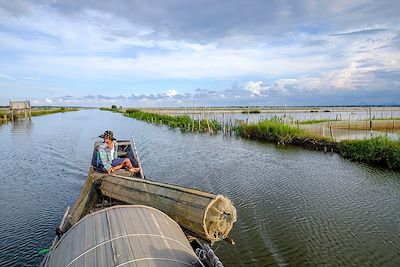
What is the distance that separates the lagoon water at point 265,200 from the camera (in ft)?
23.4

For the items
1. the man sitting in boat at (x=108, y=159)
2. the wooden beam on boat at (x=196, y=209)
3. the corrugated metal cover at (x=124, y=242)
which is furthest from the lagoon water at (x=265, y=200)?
the corrugated metal cover at (x=124, y=242)

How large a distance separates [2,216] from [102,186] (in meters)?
3.42

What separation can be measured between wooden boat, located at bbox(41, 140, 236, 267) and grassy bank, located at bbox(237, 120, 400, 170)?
1256cm

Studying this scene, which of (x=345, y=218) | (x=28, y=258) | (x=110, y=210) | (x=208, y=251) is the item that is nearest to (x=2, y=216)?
(x=28, y=258)

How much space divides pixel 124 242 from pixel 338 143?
17324 mm

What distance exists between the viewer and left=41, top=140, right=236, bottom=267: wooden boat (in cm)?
363

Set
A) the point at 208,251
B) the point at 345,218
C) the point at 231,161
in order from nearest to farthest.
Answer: the point at 208,251, the point at 345,218, the point at 231,161

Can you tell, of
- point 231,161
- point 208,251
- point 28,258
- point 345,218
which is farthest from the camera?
point 231,161

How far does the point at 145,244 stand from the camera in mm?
3828

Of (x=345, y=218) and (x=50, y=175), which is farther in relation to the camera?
(x=50, y=175)

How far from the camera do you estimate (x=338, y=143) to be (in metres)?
18.8

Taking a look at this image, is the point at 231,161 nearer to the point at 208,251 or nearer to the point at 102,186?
the point at 102,186

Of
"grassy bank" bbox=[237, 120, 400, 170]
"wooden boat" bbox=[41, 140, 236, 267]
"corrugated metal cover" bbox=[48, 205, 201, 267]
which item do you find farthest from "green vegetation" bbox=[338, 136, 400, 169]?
"corrugated metal cover" bbox=[48, 205, 201, 267]

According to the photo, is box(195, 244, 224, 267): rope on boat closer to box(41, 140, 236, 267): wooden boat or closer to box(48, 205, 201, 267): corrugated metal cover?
box(41, 140, 236, 267): wooden boat
